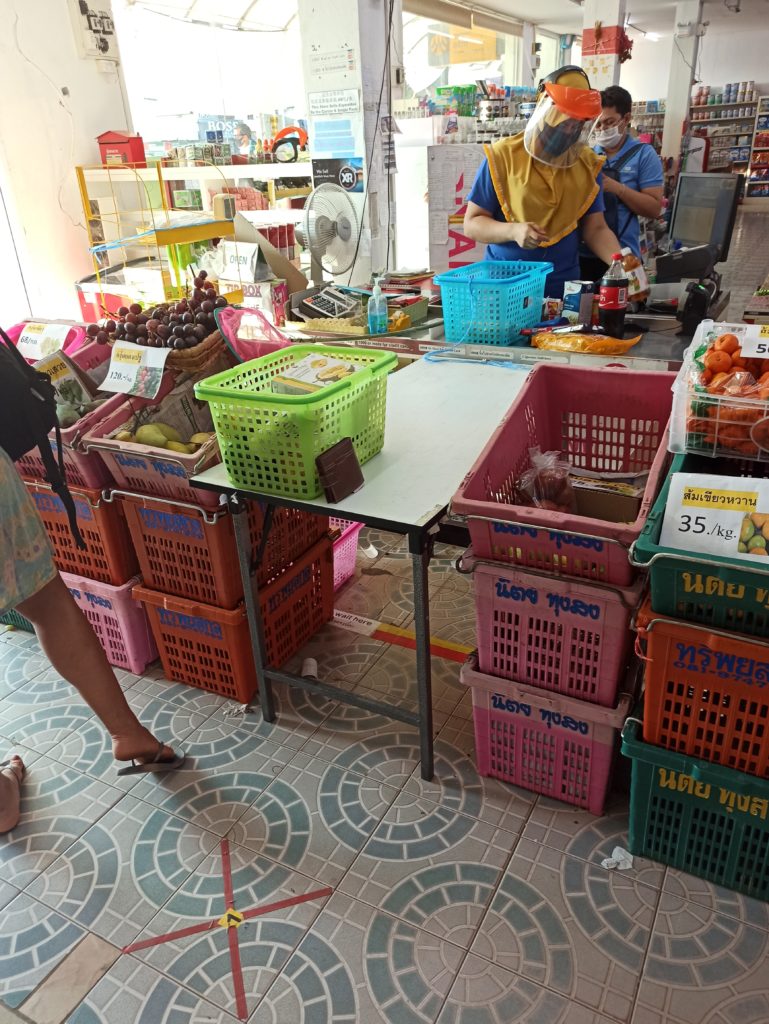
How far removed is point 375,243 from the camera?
4734 millimetres

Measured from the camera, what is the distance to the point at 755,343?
5.13ft

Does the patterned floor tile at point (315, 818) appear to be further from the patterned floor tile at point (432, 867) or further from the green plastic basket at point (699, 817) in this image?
the green plastic basket at point (699, 817)

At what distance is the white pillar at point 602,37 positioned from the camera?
7340mm

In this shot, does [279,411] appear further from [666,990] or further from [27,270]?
[27,270]

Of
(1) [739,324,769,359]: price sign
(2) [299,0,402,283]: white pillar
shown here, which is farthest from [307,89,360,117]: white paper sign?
(1) [739,324,769,359]: price sign

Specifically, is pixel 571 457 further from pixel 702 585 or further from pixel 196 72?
pixel 196 72

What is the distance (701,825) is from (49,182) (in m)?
6.74

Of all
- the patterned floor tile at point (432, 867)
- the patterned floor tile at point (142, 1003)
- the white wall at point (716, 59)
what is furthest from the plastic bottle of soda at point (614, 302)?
the white wall at point (716, 59)

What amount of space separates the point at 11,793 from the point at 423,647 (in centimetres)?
122

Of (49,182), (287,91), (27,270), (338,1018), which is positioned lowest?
(338,1018)

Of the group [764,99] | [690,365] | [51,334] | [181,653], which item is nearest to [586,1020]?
[690,365]

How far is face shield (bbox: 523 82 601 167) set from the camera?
265 centimetres

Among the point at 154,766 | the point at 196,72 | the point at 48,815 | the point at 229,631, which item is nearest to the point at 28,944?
the point at 48,815

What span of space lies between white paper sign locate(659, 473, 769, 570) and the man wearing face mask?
308 centimetres
